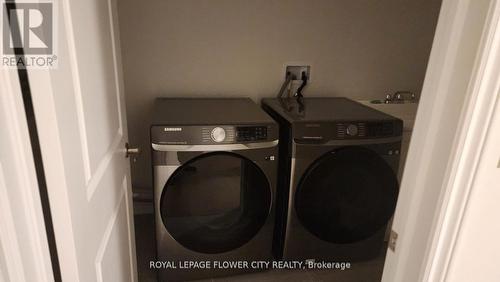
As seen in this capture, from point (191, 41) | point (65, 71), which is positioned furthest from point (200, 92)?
point (65, 71)

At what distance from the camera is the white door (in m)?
0.55

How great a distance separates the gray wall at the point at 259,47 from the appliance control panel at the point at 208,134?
2.10 ft

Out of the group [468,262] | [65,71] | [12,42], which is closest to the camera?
[12,42]

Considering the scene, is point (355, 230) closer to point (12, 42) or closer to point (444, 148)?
point (444, 148)

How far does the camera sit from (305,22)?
2115mm

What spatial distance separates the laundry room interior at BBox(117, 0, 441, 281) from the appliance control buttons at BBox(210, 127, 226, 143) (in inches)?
11.5

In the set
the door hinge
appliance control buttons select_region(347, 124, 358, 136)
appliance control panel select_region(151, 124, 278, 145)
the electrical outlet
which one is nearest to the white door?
appliance control panel select_region(151, 124, 278, 145)

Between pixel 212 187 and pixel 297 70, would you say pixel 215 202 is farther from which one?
pixel 297 70

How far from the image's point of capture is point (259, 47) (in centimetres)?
211

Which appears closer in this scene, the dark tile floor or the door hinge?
the door hinge

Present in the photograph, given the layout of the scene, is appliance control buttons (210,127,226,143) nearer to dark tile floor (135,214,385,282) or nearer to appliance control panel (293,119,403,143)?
appliance control panel (293,119,403,143)

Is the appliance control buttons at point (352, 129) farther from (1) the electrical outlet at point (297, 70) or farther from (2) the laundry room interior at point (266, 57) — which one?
(1) the electrical outlet at point (297, 70)

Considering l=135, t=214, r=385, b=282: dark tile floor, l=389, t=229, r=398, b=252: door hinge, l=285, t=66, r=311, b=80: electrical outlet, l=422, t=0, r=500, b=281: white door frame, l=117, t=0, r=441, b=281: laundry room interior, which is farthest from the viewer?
l=285, t=66, r=311, b=80: electrical outlet

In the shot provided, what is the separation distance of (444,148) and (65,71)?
69 centimetres
